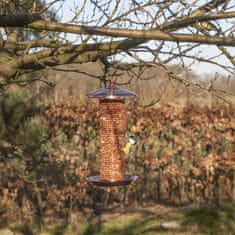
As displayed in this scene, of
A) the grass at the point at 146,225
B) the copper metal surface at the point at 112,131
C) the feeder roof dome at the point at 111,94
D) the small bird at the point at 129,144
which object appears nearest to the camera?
the feeder roof dome at the point at 111,94

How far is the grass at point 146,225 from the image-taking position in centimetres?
735

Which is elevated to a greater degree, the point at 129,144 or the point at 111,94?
the point at 111,94

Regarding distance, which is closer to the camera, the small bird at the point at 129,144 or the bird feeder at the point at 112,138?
the small bird at the point at 129,144

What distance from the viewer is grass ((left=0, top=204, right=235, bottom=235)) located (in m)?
7.35

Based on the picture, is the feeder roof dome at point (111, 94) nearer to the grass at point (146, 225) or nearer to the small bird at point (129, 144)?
the small bird at point (129, 144)

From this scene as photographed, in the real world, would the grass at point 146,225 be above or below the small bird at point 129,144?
below

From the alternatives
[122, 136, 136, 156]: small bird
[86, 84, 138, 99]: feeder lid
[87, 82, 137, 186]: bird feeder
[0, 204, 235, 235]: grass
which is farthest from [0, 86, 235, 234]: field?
[86, 84, 138, 99]: feeder lid

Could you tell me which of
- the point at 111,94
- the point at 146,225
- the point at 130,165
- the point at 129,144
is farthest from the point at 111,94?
the point at 130,165

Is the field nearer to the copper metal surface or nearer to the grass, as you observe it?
the grass

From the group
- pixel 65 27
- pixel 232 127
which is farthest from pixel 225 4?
pixel 232 127

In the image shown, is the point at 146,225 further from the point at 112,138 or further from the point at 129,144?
the point at 129,144

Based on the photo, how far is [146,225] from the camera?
7602mm

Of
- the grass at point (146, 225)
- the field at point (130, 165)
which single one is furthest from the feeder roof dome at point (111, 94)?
the field at point (130, 165)

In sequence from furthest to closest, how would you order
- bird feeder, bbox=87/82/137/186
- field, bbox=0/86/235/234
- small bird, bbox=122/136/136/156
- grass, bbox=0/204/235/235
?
field, bbox=0/86/235/234 → grass, bbox=0/204/235/235 → bird feeder, bbox=87/82/137/186 → small bird, bbox=122/136/136/156
